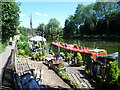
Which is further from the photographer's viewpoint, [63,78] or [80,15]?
[80,15]

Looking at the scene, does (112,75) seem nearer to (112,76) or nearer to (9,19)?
(112,76)

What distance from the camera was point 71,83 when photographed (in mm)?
5828

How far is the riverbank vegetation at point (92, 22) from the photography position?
3931 centimetres

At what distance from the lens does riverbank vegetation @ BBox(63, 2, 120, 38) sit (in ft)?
129

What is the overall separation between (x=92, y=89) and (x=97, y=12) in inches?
1699

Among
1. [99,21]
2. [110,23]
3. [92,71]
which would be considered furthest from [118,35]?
[92,71]

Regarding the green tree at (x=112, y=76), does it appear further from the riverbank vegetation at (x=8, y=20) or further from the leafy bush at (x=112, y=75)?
the riverbank vegetation at (x=8, y=20)

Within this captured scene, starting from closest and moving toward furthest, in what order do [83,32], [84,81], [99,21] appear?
[84,81]
[99,21]
[83,32]

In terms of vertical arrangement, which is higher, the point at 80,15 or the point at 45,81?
the point at 80,15

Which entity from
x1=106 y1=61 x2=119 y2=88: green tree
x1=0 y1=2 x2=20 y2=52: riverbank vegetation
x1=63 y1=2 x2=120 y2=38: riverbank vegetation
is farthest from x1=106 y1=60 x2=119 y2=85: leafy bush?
x1=63 y1=2 x2=120 y2=38: riverbank vegetation

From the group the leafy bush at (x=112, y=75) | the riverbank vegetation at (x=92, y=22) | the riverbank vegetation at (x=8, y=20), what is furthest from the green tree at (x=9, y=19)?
the riverbank vegetation at (x=92, y=22)

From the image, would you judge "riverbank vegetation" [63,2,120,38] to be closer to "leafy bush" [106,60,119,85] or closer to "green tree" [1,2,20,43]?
"green tree" [1,2,20,43]

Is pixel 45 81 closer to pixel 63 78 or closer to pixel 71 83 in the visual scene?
pixel 63 78

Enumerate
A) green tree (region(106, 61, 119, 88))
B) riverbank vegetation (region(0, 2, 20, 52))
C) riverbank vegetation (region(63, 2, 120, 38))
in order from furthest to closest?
riverbank vegetation (region(63, 2, 120, 38))
riverbank vegetation (region(0, 2, 20, 52))
green tree (region(106, 61, 119, 88))
